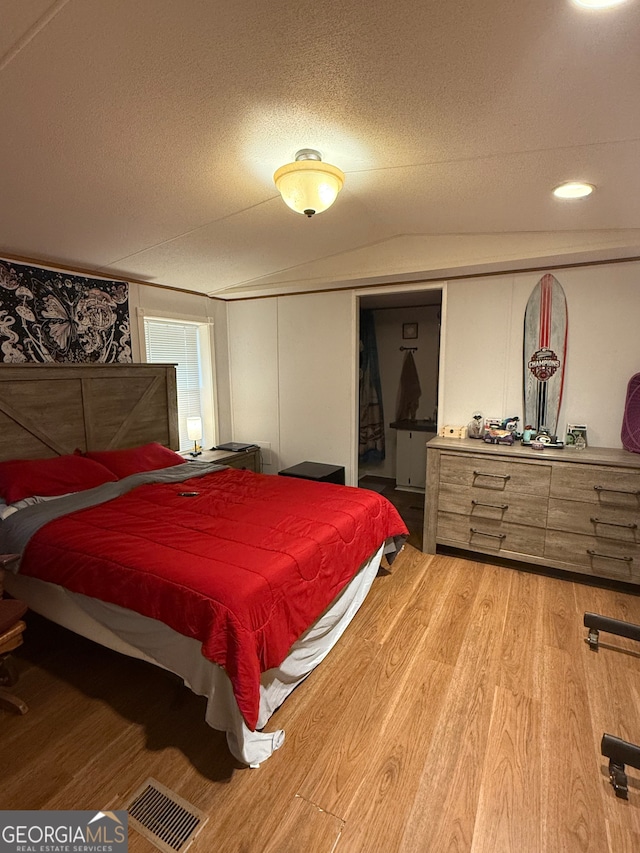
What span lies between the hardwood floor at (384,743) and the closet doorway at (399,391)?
96.1 inches

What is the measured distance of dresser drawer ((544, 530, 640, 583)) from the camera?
2664mm

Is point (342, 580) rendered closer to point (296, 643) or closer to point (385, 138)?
point (296, 643)

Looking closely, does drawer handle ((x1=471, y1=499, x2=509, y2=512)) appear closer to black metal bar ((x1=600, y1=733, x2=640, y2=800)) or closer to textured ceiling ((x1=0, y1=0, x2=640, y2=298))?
black metal bar ((x1=600, y1=733, x2=640, y2=800))

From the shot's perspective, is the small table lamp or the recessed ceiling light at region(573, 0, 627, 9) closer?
the recessed ceiling light at region(573, 0, 627, 9)

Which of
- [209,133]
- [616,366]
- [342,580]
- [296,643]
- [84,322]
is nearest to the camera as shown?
[209,133]

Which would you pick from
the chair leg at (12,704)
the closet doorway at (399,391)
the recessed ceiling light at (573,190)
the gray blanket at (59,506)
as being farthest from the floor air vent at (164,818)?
the closet doorway at (399,391)

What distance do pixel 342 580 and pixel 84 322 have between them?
276cm

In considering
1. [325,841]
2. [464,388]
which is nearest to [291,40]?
[325,841]

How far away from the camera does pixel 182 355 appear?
4.22m

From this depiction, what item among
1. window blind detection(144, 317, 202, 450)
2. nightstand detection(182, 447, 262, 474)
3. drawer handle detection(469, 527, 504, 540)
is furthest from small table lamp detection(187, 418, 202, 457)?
drawer handle detection(469, 527, 504, 540)

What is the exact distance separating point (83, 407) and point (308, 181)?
2416mm

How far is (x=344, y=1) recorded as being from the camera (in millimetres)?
1083

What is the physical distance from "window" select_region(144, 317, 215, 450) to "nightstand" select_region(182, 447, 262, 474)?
410 millimetres

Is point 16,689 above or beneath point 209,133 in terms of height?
beneath
